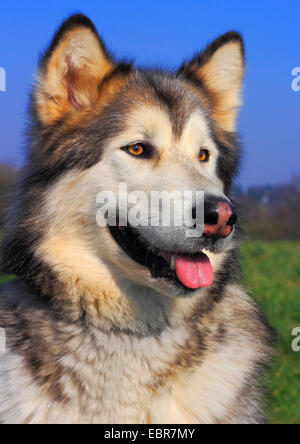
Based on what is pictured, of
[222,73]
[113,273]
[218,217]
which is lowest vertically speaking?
[113,273]

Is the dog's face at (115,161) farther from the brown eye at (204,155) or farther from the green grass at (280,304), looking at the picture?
the green grass at (280,304)

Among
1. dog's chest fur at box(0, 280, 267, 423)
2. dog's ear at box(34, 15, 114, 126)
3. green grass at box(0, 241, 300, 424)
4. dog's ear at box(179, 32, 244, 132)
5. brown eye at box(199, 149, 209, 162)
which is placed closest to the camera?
dog's chest fur at box(0, 280, 267, 423)

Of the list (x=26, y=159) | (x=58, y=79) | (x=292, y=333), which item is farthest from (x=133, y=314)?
(x=292, y=333)

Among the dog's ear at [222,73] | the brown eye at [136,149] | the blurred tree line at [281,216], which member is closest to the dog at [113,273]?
the brown eye at [136,149]

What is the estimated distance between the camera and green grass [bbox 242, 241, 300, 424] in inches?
212

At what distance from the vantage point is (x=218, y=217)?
9.93ft

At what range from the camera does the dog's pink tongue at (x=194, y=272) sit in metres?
3.24

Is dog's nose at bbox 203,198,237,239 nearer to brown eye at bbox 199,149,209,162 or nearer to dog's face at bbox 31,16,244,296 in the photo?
dog's face at bbox 31,16,244,296

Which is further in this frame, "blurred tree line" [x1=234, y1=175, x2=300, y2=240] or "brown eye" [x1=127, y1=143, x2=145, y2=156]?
"blurred tree line" [x1=234, y1=175, x2=300, y2=240]

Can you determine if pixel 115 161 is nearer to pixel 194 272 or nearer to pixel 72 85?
pixel 72 85

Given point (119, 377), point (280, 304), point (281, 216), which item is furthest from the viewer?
point (281, 216)

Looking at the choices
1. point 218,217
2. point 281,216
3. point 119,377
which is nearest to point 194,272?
point 218,217

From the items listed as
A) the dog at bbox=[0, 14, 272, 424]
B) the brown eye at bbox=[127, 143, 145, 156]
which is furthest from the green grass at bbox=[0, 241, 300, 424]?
the brown eye at bbox=[127, 143, 145, 156]

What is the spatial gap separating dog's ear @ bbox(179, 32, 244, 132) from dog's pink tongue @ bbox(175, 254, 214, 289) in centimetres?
126
